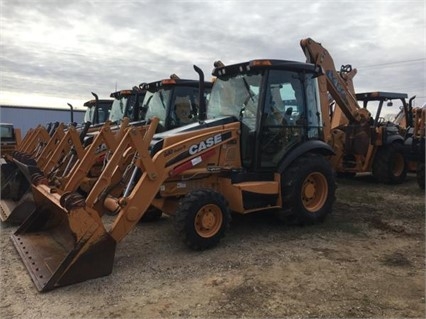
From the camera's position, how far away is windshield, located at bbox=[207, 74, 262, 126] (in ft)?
19.7

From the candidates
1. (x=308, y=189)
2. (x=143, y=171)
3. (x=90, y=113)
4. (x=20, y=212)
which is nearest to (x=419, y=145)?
(x=308, y=189)

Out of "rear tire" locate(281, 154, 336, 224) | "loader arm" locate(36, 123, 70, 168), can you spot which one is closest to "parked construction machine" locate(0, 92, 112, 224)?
"loader arm" locate(36, 123, 70, 168)

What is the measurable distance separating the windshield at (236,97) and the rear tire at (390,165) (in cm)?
580

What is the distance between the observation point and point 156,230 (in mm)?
6324

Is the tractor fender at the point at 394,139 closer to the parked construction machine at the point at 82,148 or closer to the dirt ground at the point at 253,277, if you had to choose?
the dirt ground at the point at 253,277

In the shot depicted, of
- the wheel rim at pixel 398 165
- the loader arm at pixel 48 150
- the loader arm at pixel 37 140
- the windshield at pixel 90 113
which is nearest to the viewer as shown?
the loader arm at pixel 48 150

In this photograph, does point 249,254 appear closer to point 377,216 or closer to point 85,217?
point 85,217

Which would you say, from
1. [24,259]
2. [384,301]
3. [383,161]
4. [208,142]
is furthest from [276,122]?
[383,161]

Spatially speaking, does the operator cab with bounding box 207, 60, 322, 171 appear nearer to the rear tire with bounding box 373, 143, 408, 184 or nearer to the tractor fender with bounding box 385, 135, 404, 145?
the rear tire with bounding box 373, 143, 408, 184

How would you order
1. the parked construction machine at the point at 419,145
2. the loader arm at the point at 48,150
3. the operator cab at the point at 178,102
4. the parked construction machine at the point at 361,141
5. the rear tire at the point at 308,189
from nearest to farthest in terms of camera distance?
→ the rear tire at the point at 308,189 → the loader arm at the point at 48,150 → the operator cab at the point at 178,102 → the parked construction machine at the point at 419,145 → the parked construction machine at the point at 361,141

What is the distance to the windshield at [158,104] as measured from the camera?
324 inches

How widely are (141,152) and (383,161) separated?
7.51m

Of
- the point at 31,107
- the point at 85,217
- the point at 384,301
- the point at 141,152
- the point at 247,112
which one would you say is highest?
the point at 31,107

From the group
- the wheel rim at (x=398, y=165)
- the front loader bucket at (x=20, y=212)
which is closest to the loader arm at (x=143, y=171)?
the front loader bucket at (x=20, y=212)
